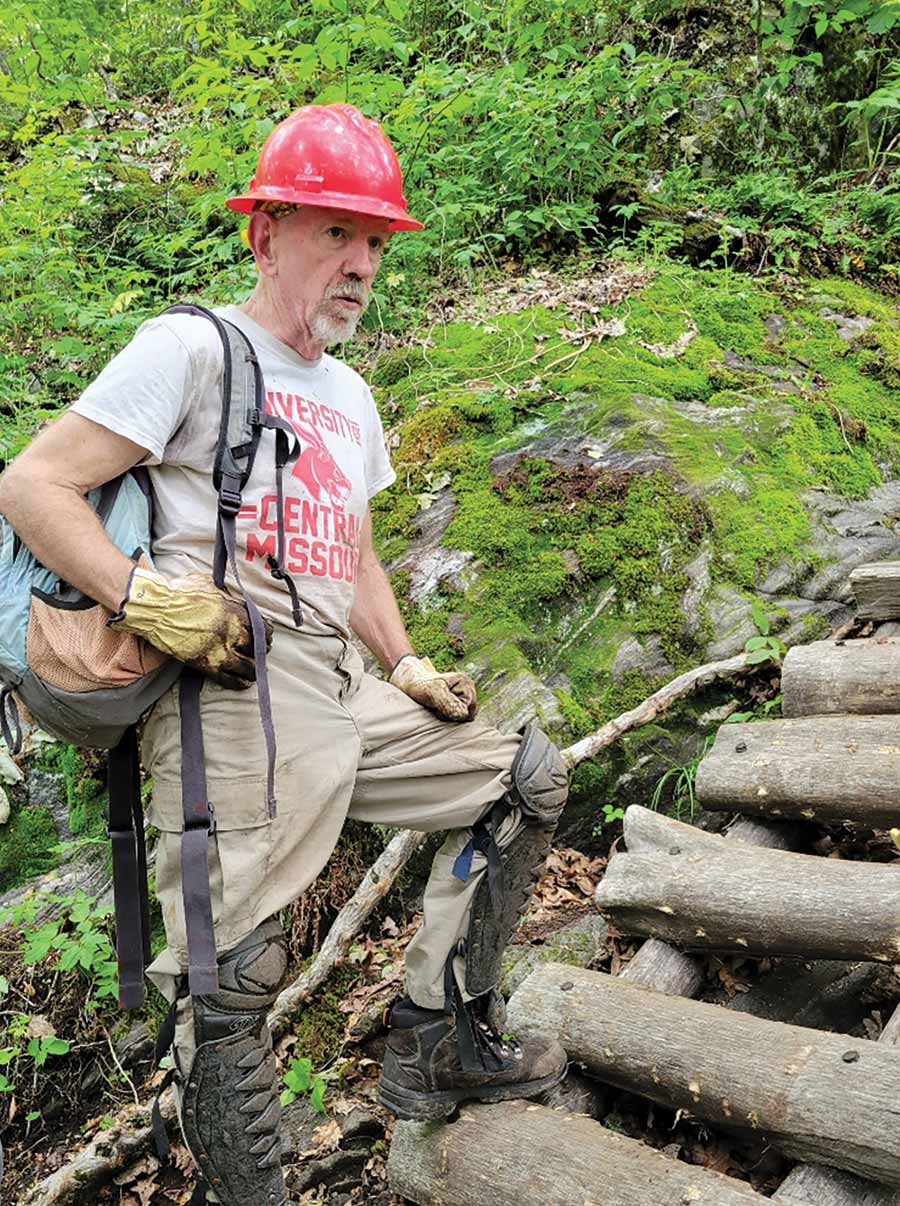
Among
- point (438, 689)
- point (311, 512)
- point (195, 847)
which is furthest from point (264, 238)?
point (195, 847)

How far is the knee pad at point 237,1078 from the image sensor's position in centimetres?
245

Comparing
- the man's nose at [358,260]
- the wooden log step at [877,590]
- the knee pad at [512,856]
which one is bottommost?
the wooden log step at [877,590]

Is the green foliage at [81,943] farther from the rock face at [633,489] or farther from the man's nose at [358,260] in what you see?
the man's nose at [358,260]

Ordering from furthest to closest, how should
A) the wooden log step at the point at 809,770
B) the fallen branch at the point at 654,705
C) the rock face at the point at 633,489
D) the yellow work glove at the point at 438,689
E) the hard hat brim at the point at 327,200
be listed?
the rock face at the point at 633,489 < the fallen branch at the point at 654,705 < the wooden log step at the point at 809,770 < the yellow work glove at the point at 438,689 < the hard hat brim at the point at 327,200

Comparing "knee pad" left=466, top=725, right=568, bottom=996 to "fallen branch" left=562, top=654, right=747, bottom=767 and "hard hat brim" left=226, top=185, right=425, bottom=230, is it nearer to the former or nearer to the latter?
"fallen branch" left=562, top=654, right=747, bottom=767

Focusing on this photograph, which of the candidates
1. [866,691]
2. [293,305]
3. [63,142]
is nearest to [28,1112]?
[293,305]

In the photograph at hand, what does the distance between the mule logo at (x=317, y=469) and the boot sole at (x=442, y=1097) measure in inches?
70.2

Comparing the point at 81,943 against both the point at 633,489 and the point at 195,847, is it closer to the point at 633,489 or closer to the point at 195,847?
the point at 195,847

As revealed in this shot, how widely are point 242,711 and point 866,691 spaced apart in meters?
2.69

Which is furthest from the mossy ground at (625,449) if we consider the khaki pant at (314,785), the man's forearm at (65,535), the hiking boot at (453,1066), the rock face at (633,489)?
the man's forearm at (65,535)

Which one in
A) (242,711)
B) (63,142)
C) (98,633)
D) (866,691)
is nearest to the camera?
(98,633)

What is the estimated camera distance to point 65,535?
2283mm

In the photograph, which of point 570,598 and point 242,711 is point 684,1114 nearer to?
point 242,711

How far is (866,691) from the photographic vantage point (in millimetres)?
4047
